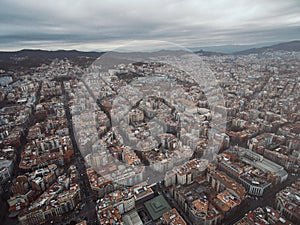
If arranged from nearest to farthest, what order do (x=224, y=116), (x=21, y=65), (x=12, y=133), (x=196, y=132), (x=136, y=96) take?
(x=196, y=132) < (x=12, y=133) < (x=224, y=116) < (x=136, y=96) < (x=21, y=65)

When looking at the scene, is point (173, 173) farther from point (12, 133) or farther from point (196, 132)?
point (12, 133)

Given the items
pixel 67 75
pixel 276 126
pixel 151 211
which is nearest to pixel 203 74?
pixel 276 126

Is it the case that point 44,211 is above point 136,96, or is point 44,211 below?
below

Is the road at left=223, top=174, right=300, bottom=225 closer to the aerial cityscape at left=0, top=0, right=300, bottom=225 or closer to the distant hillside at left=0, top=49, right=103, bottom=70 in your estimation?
the aerial cityscape at left=0, top=0, right=300, bottom=225

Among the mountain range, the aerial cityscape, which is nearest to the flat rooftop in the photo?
the aerial cityscape

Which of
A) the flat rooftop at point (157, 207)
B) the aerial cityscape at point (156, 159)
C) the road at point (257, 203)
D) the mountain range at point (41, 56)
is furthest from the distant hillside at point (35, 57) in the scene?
the road at point (257, 203)

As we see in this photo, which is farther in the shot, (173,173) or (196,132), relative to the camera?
(196,132)

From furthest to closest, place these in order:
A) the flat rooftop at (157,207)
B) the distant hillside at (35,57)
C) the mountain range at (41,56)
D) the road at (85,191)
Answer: the mountain range at (41,56), the distant hillside at (35,57), the road at (85,191), the flat rooftop at (157,207)

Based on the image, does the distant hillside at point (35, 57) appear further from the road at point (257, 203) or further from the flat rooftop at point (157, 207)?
the road at point (257, 203)
